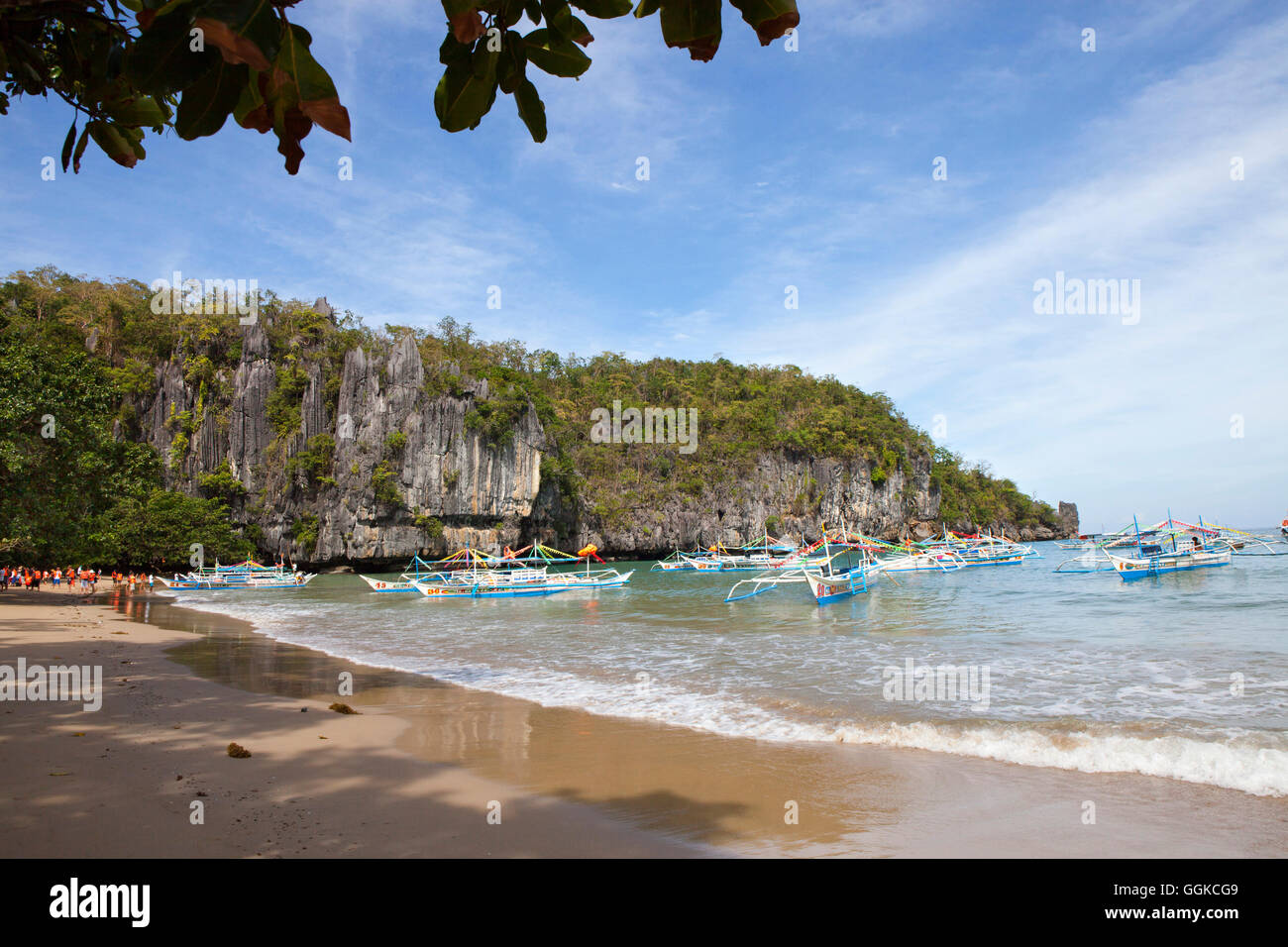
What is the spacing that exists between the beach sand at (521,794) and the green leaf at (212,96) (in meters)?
3.60

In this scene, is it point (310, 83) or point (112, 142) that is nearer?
point (310, 83)

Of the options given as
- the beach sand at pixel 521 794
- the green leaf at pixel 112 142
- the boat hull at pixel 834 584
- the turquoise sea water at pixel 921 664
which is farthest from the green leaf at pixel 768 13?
the boat hull at pixel 834 584

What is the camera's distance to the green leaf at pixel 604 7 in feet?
4.01

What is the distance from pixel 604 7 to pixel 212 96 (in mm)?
713

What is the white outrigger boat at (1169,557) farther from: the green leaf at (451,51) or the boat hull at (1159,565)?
the green leaf at (451,51)

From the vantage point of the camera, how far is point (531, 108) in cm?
138

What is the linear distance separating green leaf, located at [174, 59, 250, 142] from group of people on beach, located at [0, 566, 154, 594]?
32926 mm

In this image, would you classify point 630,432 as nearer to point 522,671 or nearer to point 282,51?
point 522,671

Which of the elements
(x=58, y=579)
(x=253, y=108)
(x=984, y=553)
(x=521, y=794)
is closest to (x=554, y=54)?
(x=253, y=108)

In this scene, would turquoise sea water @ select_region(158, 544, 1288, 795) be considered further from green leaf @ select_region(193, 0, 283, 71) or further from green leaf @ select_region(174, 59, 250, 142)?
green leaf @ select_region(193, 0, 283, 71)

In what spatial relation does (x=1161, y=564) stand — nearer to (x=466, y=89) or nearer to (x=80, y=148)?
(x=466, y=89)
